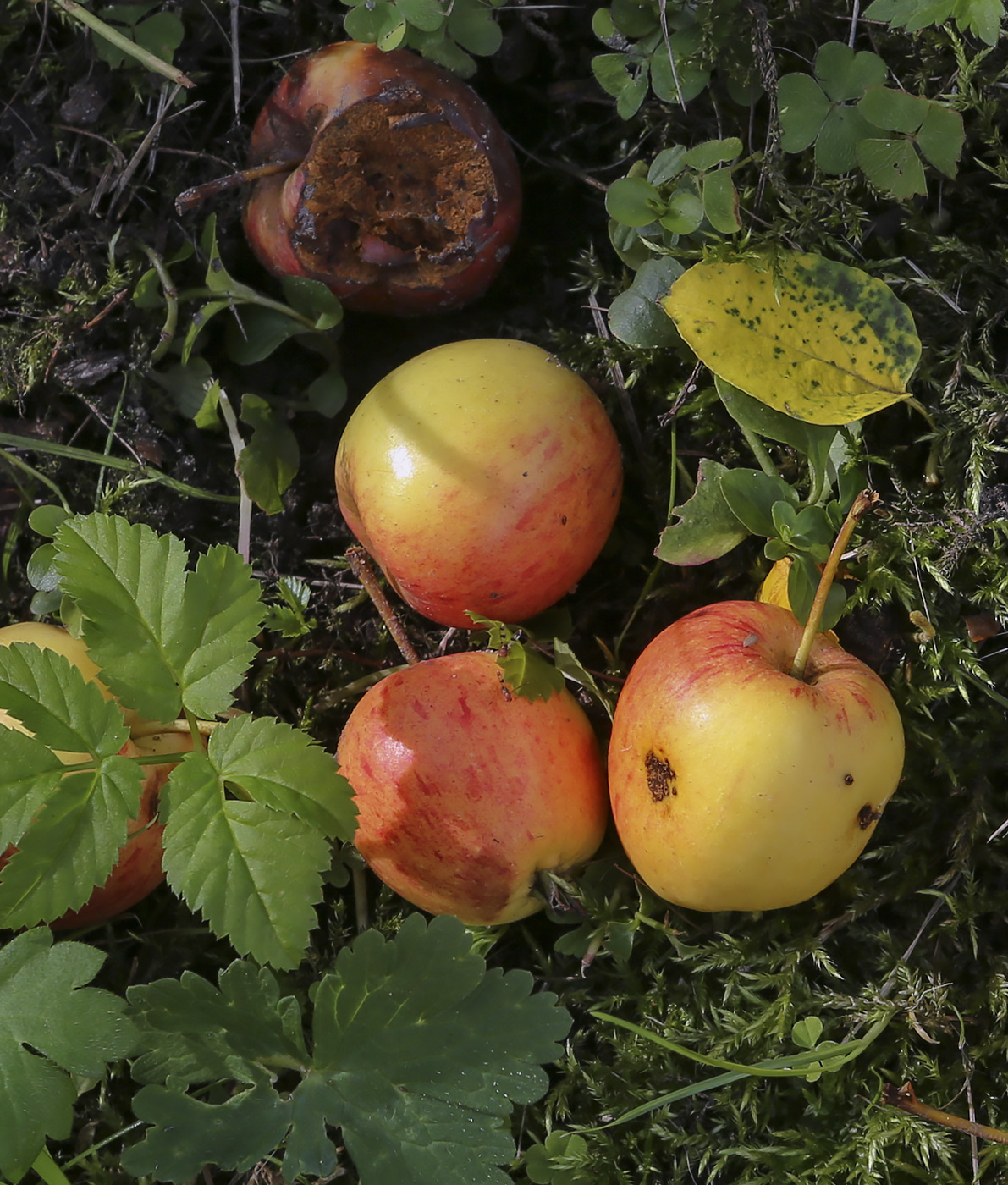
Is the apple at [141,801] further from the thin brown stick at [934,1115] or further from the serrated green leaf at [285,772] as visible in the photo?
the thin brown stick at [934,1115]

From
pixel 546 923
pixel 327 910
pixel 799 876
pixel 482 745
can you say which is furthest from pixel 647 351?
pixel 327 910

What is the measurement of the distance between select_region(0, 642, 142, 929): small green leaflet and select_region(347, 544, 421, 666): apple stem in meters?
0.52

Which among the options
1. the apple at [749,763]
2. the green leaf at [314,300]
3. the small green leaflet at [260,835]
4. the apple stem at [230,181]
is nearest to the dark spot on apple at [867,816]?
the apple at [749,763]

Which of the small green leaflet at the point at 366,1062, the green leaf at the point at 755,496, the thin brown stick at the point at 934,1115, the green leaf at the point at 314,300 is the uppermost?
the green leaf at the point at 314,300

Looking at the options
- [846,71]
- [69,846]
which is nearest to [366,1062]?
[69,846]

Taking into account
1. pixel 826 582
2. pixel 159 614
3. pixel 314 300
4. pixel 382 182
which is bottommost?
pixel 159 614

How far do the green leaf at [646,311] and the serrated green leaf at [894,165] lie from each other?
371 mm

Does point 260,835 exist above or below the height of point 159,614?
below

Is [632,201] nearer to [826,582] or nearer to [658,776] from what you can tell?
[826,582]

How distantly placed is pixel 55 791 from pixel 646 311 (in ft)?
4.44

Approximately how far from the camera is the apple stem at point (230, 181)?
2.00 meters

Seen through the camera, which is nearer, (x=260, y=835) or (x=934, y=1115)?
(x=260, y=835)

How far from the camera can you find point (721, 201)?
1880 millimetres

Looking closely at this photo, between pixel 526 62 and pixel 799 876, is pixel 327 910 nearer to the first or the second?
pixel 799 876
